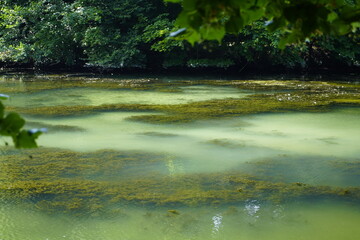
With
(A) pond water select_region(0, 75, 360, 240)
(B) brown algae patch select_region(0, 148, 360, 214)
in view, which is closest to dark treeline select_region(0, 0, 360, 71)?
(A) pond water select_region(0, 75, 360, 240)

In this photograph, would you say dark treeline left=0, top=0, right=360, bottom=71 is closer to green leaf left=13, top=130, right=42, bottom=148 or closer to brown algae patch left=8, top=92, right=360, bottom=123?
brown algae patch left=8, top=92, right=360, bottom=123

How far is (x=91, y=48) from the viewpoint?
46.1 ft

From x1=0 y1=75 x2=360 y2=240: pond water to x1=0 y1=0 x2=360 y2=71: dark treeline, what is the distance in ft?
20.7

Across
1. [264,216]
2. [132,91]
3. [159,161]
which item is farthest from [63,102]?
[264,216]

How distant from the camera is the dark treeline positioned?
12.8 meters

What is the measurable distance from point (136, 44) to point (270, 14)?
1214cm

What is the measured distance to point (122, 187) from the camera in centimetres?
314

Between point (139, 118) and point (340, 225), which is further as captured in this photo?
point (139, 118)

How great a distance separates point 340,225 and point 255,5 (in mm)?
1871

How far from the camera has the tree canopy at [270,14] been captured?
0.93 metres

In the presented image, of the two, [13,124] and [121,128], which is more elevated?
[13,124]

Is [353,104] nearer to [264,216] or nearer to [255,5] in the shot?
[264,216]

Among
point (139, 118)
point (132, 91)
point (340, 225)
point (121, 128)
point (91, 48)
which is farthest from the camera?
point (91, 48)

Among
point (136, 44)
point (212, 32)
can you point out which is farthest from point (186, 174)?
point (136, 44)
